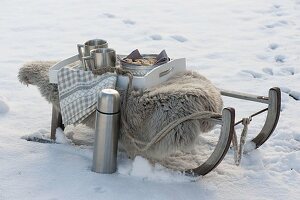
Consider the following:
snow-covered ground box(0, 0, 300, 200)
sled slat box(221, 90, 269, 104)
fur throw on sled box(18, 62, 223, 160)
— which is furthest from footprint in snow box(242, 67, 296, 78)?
fur throw on sled box(18, 62, 223, 160)

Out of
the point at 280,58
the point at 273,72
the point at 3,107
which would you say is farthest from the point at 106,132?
the point at 280,58

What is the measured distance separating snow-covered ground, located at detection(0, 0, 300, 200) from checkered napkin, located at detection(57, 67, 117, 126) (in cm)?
21

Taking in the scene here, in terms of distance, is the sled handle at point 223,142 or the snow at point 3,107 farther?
the snow at point 3,107

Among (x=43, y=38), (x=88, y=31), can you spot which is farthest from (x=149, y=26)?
(x=43, y=38)

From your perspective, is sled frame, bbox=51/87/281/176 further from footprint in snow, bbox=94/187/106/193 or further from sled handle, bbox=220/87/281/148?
footprint in snow, bbox=94/187/106/193

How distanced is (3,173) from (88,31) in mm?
2647

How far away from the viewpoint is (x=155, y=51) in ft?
12.8

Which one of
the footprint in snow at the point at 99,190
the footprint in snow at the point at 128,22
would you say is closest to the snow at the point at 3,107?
the footprint in snow at the point at 99,190

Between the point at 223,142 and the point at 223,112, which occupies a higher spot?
the point at 223,112

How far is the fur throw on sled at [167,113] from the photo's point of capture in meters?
1.89

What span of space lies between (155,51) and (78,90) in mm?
1891

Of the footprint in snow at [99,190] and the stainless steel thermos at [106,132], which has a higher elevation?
the stainless steel thermos at [106,132]

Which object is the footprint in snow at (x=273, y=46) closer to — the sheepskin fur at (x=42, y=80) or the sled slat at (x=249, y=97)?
the sled slat at (x=249, y=97)

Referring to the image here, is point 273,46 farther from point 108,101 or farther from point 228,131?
point 108,101
